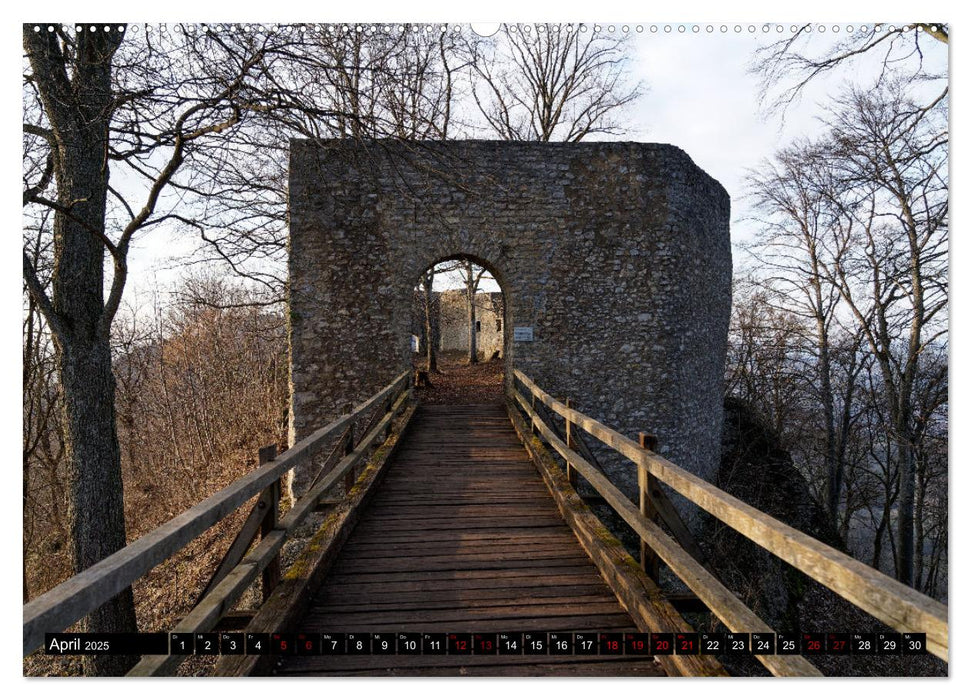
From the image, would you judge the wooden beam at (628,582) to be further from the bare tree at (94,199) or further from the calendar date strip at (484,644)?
the bare tree at (94,199)

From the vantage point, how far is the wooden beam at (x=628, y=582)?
1.80 meters

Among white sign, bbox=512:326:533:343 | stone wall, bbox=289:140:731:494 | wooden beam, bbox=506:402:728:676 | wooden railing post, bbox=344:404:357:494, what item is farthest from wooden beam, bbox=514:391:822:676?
stone wall, bbox=289:140:731:494

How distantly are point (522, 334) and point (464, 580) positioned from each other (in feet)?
16.1

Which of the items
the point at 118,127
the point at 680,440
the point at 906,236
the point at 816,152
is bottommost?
the point at 680,440

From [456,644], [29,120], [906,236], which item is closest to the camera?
[456,644]

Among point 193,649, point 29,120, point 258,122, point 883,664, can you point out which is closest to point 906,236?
point 883,664

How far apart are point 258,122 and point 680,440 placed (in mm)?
6950

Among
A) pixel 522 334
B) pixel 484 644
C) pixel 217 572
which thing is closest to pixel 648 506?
pixel 484 644

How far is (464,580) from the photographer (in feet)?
9.02

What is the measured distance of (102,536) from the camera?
4.08 m

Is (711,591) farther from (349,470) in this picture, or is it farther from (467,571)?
(349,470)

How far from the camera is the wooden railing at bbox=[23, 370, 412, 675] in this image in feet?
3.91

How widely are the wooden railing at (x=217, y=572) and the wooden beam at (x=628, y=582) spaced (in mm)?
1718

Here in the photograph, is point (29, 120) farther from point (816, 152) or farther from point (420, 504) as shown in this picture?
point (816, 152)
